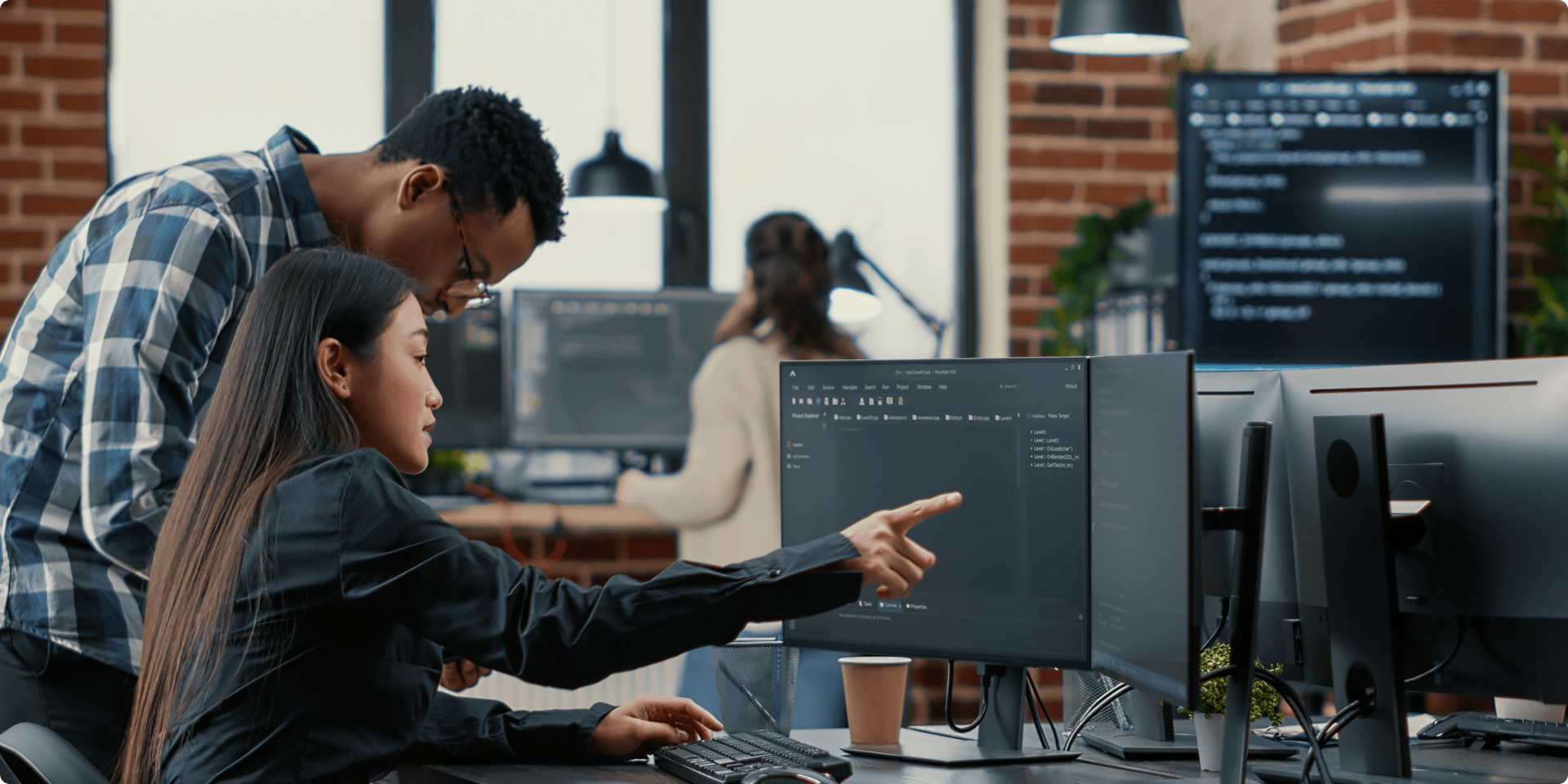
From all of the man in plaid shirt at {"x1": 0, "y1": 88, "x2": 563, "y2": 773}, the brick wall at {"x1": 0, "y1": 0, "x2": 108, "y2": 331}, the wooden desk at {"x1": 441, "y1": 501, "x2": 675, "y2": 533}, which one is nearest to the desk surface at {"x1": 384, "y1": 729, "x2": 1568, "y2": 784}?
the man in plaid shirt at {"x1": 0, "y1": 88, "x2": 563, "y2": 773}

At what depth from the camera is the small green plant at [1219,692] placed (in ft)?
4.26

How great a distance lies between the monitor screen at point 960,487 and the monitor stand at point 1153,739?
0.19 metres

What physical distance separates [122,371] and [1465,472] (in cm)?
134

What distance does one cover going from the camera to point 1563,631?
1.26 meters

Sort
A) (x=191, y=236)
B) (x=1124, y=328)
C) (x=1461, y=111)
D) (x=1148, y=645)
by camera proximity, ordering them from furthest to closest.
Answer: (x=1124, y=328) → (x=1461, y=111) → (x=191, y=236) → (x=1148, y=645)

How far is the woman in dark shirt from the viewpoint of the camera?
1076mm

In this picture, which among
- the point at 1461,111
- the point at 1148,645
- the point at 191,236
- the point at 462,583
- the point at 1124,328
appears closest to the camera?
the point at 462,583

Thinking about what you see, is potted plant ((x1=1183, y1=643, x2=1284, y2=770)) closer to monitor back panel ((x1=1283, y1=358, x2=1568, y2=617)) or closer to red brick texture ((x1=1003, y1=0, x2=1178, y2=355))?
monitor back panel ((x1=1283, y1=358, x2=1568, y2=617))

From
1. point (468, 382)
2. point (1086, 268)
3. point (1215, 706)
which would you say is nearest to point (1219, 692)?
point (1215, 706)

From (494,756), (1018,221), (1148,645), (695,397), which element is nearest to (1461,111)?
(1018,221)

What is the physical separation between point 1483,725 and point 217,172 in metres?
1.59

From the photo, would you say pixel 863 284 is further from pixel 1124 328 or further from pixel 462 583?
pixel 462 583

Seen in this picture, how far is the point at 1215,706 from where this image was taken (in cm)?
131

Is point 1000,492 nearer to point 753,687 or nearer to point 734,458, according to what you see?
point 753,687
